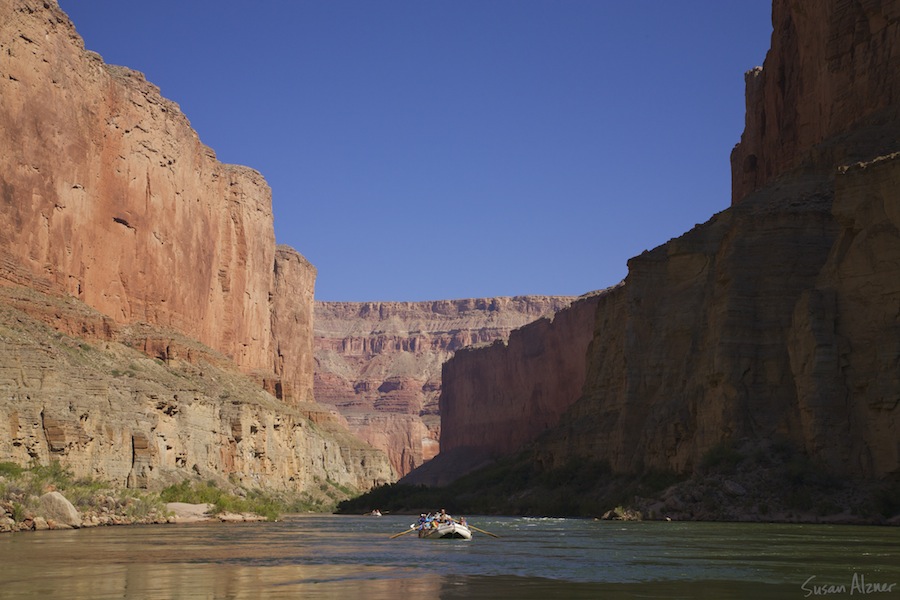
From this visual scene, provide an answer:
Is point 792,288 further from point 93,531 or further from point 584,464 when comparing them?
point 93,531

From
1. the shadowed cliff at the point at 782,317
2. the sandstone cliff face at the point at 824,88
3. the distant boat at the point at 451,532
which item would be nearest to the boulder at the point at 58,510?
the distant boat at the point at 451,532

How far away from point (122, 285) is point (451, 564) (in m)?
62.2

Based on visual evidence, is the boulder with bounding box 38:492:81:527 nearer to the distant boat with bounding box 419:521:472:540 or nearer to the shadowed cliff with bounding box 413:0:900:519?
the distant boat with bounding box 419:521:472:540

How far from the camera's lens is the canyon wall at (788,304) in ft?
162

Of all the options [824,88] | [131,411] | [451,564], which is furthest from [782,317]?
[131,411]

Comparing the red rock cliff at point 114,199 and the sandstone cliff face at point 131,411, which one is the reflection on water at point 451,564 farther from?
the red rock cliff at point 114,199

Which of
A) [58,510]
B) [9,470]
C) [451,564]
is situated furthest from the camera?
[9,470]

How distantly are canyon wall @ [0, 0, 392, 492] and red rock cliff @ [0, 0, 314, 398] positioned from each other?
14 cm

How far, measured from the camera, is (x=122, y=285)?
286ft

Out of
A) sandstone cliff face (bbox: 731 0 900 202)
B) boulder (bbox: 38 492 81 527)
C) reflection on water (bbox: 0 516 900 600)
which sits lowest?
reflection on water (bbox: 0 516 900 600)

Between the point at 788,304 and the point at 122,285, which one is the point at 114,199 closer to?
the point at 122,285

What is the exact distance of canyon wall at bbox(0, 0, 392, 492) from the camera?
56906mm

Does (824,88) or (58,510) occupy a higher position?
(824,88)

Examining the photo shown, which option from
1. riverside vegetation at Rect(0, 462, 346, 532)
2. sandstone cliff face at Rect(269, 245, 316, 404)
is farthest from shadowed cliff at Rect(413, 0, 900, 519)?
sandstone cliff face at Rect(269, 245, 316, 404)
